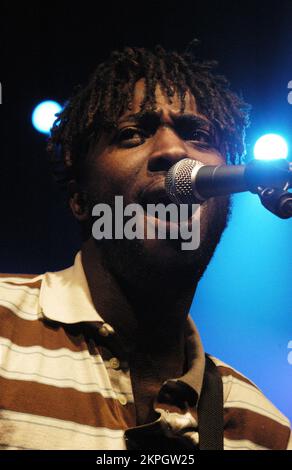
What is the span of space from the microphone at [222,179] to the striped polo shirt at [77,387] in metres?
0.58

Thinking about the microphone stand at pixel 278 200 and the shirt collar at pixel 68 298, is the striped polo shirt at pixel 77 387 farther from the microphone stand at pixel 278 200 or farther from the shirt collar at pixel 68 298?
the microphone stand at pixel 278 200

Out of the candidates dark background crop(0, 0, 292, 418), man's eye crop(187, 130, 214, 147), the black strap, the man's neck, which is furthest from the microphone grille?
dark background crop(0, 0, 292, 418)

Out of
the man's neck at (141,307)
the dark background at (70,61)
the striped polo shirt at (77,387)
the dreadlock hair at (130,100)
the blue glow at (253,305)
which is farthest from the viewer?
the blue glow at (253,305)

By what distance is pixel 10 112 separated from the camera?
8.32 feet

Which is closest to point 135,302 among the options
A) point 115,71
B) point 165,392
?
point 165,392

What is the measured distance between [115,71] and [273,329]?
56.5 inches

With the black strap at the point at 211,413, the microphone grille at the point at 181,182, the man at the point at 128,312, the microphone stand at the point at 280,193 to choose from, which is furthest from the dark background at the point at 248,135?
the microphone stand at the point at 280,193

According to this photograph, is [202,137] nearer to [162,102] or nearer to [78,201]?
[162,102]

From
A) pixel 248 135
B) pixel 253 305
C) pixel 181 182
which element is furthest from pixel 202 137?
pixel 253 305

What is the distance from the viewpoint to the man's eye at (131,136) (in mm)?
1746

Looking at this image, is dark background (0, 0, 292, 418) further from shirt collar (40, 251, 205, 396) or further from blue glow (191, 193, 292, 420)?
shirt collar (40, 251, 205, 396)

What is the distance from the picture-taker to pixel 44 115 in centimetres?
253

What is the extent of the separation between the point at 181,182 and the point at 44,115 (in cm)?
151
